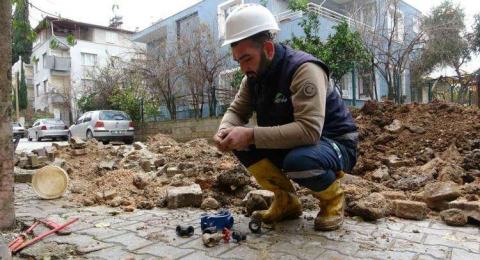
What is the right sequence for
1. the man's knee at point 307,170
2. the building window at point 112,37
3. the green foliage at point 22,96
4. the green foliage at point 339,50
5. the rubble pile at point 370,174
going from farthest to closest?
1. the green foliage at point 22,96
2. the building window at point 112,37
3. the green foliage at point 339,50
4. the rubble pile at point 370,174
5. the man's knee at point 307,170

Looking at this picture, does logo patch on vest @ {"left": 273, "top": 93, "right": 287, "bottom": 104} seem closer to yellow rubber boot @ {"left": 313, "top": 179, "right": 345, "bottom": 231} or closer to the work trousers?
the work trousers

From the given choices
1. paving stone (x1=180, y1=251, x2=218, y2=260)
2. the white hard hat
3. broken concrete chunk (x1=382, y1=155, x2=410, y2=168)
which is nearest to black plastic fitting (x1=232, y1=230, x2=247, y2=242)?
paving stone (x1=180, y1=251, x2=218, y2=260)

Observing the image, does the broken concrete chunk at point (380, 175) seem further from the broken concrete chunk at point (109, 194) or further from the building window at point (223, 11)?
the building window at point (223, 11)

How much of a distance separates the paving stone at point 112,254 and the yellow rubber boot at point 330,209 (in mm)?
1183

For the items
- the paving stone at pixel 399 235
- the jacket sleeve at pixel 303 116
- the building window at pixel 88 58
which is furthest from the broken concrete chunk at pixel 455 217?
the building window at pixel 88 58

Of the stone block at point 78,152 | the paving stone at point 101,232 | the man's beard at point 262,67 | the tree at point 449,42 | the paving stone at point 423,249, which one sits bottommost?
the paving stone at point 423,249

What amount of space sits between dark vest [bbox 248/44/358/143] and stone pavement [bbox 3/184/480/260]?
2.30 feet

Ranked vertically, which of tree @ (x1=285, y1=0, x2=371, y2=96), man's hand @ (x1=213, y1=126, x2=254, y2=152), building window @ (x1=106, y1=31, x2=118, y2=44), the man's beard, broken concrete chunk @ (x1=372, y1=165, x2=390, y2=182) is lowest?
broken concrete chunk @ (x1=372, y1=165, x2=390, y2=182)

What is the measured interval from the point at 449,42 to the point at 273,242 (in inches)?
535

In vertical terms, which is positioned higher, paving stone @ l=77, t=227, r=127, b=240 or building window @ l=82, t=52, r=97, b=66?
building window @ l=82, t=52, r=97, b=66

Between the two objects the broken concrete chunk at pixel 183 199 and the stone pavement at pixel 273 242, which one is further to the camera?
the broken concrete chunk at pixel 183 199

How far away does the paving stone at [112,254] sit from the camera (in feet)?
6.93

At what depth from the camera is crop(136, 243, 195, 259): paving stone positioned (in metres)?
2.12

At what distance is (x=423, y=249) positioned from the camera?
214 cm
